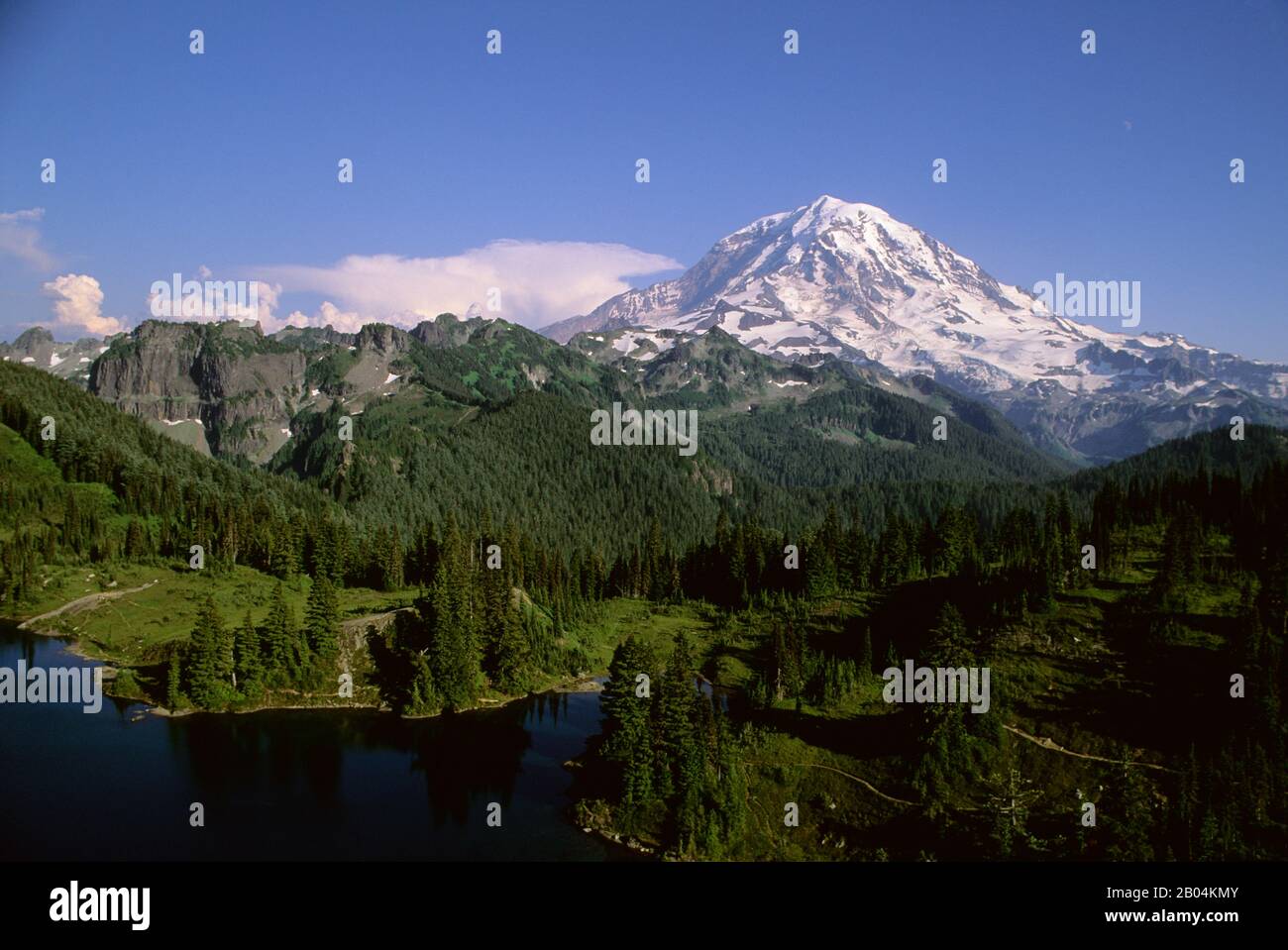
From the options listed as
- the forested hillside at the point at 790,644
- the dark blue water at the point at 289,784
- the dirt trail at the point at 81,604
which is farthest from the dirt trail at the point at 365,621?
the dirt trail at the point at 81,604

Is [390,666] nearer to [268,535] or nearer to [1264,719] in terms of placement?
Result: [268,535]

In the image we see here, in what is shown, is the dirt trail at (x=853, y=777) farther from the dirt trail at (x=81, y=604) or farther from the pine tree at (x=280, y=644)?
the dirt trail at (x=81, y=604)

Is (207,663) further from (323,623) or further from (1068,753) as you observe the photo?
(1068,753)

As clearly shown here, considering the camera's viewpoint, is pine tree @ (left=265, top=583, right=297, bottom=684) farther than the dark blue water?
Yes

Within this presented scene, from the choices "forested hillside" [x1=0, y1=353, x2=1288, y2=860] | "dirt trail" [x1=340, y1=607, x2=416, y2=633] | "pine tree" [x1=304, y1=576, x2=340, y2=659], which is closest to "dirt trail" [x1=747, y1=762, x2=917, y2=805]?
"forested hillside" [x1=0, y1=353, x2=1288, y2=860]

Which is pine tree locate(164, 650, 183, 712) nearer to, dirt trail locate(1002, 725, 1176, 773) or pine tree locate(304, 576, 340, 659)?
pine tree locate(304, 576, 340, 659)
